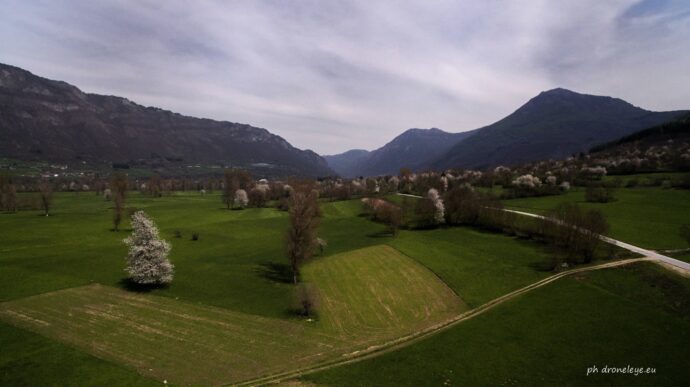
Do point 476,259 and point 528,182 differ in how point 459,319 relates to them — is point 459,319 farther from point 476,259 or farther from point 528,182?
point 528,182

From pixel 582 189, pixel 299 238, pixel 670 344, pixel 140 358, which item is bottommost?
pixel 140 358

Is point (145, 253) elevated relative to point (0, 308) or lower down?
elevated

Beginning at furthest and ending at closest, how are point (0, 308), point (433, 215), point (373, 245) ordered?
point (433, 215) → point (373, 245) → point (0, 308)

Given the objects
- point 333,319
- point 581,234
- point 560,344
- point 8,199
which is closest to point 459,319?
point 560,344

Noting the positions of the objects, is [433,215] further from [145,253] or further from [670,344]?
[145,253]

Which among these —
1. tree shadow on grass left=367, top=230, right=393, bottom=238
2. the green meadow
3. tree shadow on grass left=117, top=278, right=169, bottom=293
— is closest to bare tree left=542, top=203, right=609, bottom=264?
the green meadow

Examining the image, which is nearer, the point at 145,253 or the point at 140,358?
the point at 140,358

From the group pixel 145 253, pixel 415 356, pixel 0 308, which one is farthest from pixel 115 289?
pixel 415 356
